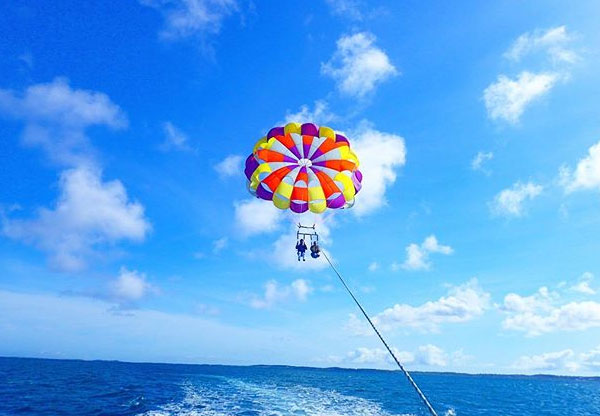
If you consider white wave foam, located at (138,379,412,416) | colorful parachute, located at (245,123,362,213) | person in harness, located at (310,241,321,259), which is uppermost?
colorful parachute, located at (245,123,362,213)

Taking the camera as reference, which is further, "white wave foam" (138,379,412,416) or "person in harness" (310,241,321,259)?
"white wave foam" (138,379,412,416)

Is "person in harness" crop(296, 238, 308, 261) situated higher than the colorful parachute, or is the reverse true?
the colorful parachute

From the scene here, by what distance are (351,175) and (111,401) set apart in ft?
105

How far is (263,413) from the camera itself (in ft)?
93.5

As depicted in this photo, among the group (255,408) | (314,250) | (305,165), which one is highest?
(305,165)

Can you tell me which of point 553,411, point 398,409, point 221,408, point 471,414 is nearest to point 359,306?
point 221,408

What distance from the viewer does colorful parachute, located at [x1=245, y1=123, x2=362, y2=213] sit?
15320 millimetres

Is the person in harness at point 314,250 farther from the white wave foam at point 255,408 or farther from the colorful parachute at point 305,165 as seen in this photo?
the white wave foam at point 255,408

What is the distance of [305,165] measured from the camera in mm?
15812

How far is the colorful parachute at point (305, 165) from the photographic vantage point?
50.3ft

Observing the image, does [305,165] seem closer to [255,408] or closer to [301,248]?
[301,248]

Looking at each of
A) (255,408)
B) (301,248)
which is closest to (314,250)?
(301,248)

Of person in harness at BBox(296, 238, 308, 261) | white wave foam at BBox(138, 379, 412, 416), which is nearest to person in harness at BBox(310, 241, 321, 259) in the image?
person in harness at BBox(296, 238, 308, 261)

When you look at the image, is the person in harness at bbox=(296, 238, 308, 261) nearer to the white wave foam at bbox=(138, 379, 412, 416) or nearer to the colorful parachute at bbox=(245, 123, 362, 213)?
the colorful parachute at bbox=(245, 123, 362, 213)
